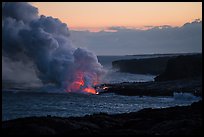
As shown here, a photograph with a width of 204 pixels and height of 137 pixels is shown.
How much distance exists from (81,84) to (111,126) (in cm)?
4388

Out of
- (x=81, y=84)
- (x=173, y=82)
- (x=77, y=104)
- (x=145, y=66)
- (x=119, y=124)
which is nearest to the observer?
(x=119, y=124)

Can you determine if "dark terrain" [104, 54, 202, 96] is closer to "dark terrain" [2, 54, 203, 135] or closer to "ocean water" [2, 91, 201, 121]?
"ocean water" [2, 91, 201, 121]

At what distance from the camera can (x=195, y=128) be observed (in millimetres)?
22531

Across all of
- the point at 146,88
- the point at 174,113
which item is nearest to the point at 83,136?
the point at 174,113

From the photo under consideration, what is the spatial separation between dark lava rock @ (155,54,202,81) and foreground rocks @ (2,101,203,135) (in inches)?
1938

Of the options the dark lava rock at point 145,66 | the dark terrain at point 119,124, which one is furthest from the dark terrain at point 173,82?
the dark lava rock at point 145,66

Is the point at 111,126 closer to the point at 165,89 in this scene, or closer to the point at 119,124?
the point at 119,124

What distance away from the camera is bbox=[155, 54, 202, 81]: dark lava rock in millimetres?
78750

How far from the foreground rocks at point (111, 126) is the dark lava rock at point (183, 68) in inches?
1938

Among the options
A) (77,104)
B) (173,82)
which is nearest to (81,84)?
(173,82)

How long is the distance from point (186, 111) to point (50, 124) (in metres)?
11.1

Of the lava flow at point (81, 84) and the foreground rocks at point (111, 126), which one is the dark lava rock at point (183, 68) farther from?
the foreground rocks at point (111, 126)

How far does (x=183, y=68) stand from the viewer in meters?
80.6

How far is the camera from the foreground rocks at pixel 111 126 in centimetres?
2227
